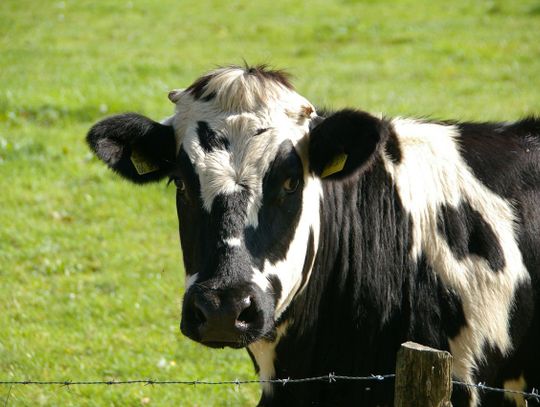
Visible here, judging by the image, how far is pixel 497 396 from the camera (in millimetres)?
4801

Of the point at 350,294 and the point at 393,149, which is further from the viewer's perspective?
the point at 393,149

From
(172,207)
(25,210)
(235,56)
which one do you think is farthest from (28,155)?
(235,56)

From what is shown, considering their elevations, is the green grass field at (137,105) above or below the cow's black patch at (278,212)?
below

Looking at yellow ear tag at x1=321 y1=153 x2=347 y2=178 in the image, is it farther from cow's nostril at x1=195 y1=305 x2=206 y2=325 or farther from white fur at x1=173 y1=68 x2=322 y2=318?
cow's nostril at x1=195 y1=305 x2=206 y2=325

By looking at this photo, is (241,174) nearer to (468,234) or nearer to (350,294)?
(350,294)

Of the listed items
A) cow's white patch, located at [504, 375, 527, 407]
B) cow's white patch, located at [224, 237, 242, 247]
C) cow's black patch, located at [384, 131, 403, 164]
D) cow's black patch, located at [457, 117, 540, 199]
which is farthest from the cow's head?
cow's white patch, located at [504, 375, 527, 407]

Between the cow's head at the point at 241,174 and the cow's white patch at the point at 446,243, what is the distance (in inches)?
17.2

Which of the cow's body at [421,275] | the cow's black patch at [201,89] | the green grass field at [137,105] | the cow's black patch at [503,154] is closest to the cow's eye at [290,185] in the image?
the cow's body at [421,275]

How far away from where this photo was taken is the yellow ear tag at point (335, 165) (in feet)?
15.2

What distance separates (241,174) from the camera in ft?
14.4

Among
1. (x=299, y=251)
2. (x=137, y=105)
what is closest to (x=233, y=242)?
(x=299, y=251)

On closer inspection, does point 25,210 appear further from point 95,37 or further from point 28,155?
point 95,37

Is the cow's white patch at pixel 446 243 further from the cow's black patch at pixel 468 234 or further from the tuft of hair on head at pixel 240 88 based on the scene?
the tuft of hair on head at pixel 240 88

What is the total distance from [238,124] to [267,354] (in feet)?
3.88
